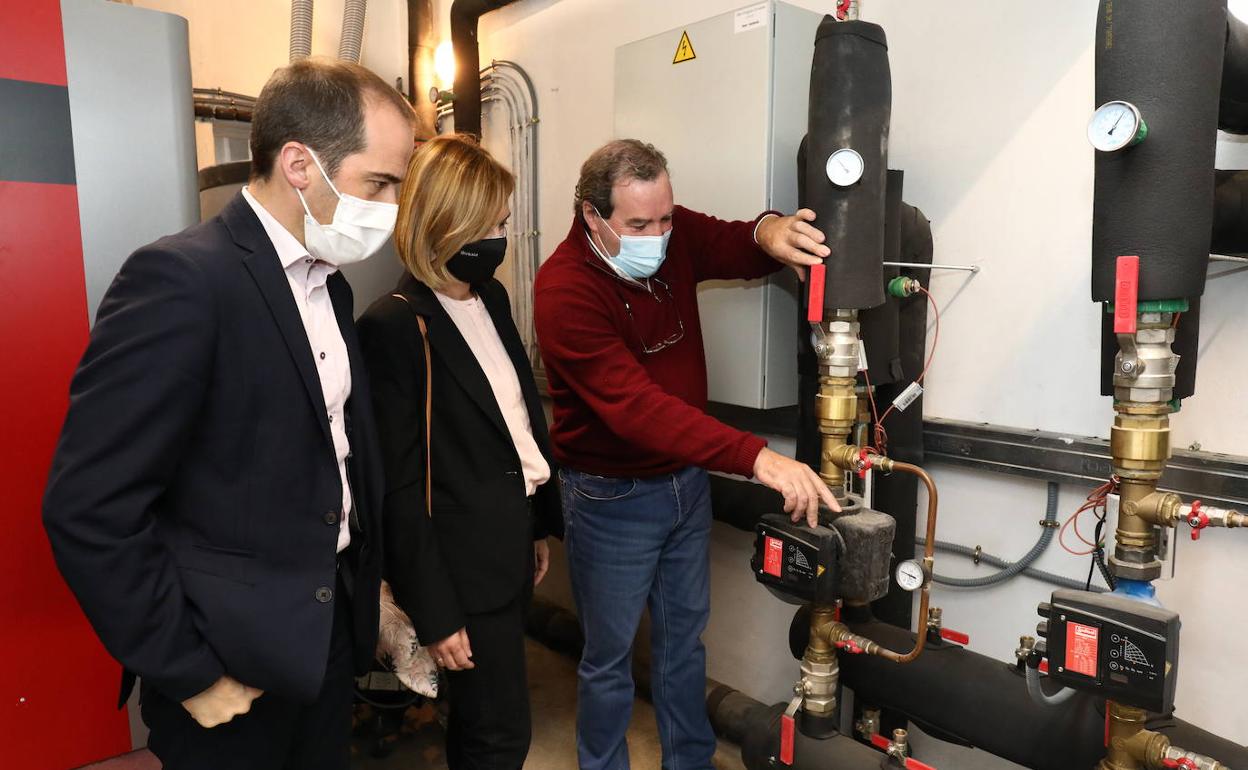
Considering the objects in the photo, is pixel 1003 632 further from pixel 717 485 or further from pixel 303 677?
pixel 303 677

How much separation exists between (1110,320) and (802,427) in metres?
0.66

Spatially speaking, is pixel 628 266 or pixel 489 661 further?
pixel 628 266

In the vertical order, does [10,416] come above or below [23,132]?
below

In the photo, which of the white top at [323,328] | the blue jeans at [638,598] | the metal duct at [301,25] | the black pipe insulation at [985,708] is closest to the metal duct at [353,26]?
the metal duct at [301,25]

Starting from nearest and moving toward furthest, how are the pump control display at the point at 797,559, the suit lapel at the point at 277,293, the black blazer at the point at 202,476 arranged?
1. the black blazer at the point at 202,476
2. the suit lapel at the point at 277,293
3. the pump control display at the point at 797,559

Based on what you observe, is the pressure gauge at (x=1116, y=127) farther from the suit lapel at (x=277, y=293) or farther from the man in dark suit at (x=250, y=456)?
the suit lapel at (x=277, y=293)

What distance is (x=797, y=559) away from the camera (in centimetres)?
139

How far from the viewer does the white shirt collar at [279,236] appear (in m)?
1.06

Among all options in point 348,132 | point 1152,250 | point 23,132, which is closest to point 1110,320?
point 1152,250

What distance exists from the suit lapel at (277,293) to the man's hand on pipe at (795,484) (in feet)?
2.34

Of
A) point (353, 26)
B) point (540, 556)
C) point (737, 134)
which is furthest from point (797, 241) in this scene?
point (353, 26)

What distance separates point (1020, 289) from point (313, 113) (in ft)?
4.27

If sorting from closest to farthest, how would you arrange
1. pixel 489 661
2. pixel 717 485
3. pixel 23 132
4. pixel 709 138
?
pixel 489 661
pixel 23 132
pixel 709 138
pixel 717 485

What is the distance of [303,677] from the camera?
39.2 inches
